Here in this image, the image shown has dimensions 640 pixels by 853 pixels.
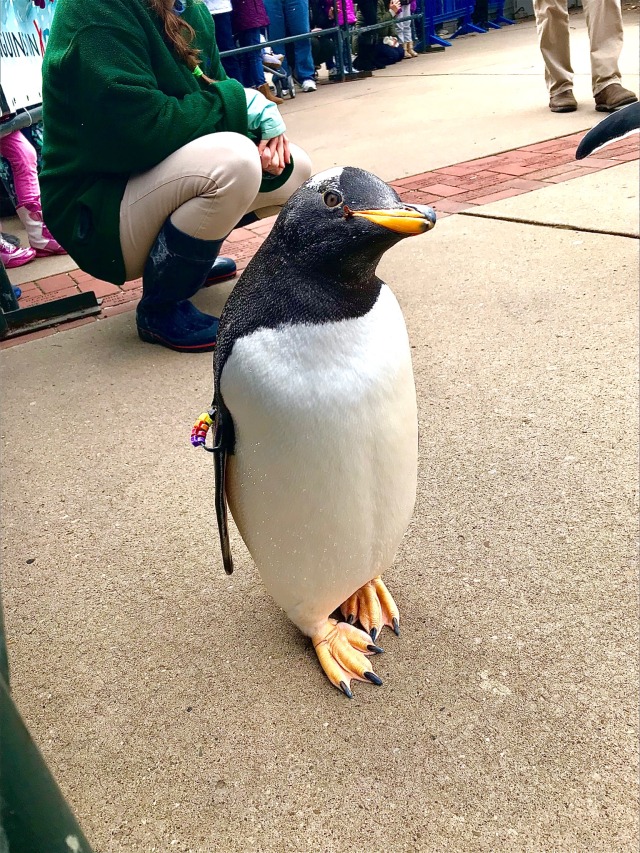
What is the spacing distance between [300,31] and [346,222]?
392 inches

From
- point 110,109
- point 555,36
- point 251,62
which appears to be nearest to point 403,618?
point 110,109

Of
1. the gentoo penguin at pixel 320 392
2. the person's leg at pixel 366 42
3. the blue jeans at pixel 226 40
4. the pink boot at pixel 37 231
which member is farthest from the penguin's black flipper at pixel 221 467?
the person's leg at pixel 366 42

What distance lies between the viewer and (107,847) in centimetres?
136

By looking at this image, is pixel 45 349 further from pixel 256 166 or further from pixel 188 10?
pixel 188 10

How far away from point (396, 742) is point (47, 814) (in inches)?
36.8

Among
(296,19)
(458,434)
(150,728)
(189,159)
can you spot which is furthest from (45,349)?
(296,19)

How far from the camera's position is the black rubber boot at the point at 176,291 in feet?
9.87

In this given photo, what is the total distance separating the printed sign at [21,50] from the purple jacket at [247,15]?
4.76m

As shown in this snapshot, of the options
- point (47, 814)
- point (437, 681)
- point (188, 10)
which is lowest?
point (437, 681)

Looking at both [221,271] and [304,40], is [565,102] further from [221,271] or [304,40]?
[304,40]

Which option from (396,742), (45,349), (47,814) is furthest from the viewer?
(45,349)

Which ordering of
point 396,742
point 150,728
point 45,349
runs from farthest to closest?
point 45,349
point 150,728
point 396,742

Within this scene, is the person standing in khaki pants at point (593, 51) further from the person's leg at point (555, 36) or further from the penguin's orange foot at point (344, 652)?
the penguin's orange foot at point (344, 652)

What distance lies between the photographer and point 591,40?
214 inches
